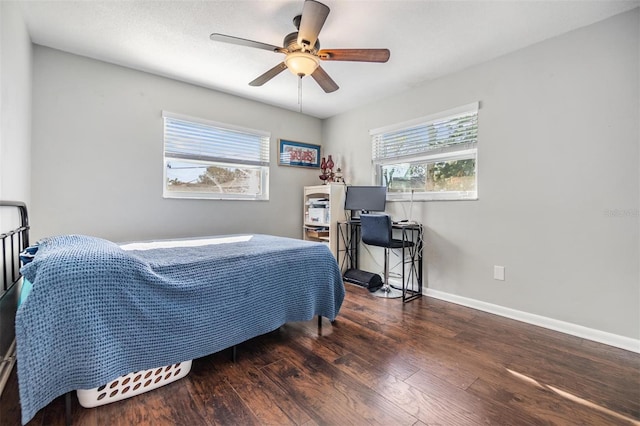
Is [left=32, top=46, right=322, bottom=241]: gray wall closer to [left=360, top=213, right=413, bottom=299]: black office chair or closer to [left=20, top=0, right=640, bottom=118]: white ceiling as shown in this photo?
[left=20, top=0, right=640, bottom=118]: white ceiling

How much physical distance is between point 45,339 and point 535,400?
7.20ft

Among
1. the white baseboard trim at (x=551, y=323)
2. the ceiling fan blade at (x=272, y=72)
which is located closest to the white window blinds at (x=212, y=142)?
the ceiling fan blade at (x=272, y=72)

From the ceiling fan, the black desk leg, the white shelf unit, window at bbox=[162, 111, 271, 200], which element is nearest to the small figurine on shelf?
the white shelf unit

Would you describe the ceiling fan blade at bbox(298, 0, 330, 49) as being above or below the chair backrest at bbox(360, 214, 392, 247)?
above

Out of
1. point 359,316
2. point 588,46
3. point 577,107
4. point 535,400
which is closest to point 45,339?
point 359,316

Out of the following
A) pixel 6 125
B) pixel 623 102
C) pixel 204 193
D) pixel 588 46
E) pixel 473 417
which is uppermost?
pixel 588 46

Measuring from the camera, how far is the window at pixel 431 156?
9.30 feet

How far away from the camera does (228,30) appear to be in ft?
7.22

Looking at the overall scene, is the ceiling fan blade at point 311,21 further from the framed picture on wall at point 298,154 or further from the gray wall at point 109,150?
the framed picture on wall at point 298,154

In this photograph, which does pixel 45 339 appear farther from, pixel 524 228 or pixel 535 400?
pixel 524 228

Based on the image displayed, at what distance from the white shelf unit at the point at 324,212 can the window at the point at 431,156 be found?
596mm

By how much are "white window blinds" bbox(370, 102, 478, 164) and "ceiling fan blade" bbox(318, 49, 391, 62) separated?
1.31 metres

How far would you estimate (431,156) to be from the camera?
10.2 feet

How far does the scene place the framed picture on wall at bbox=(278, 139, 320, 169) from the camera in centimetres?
395
